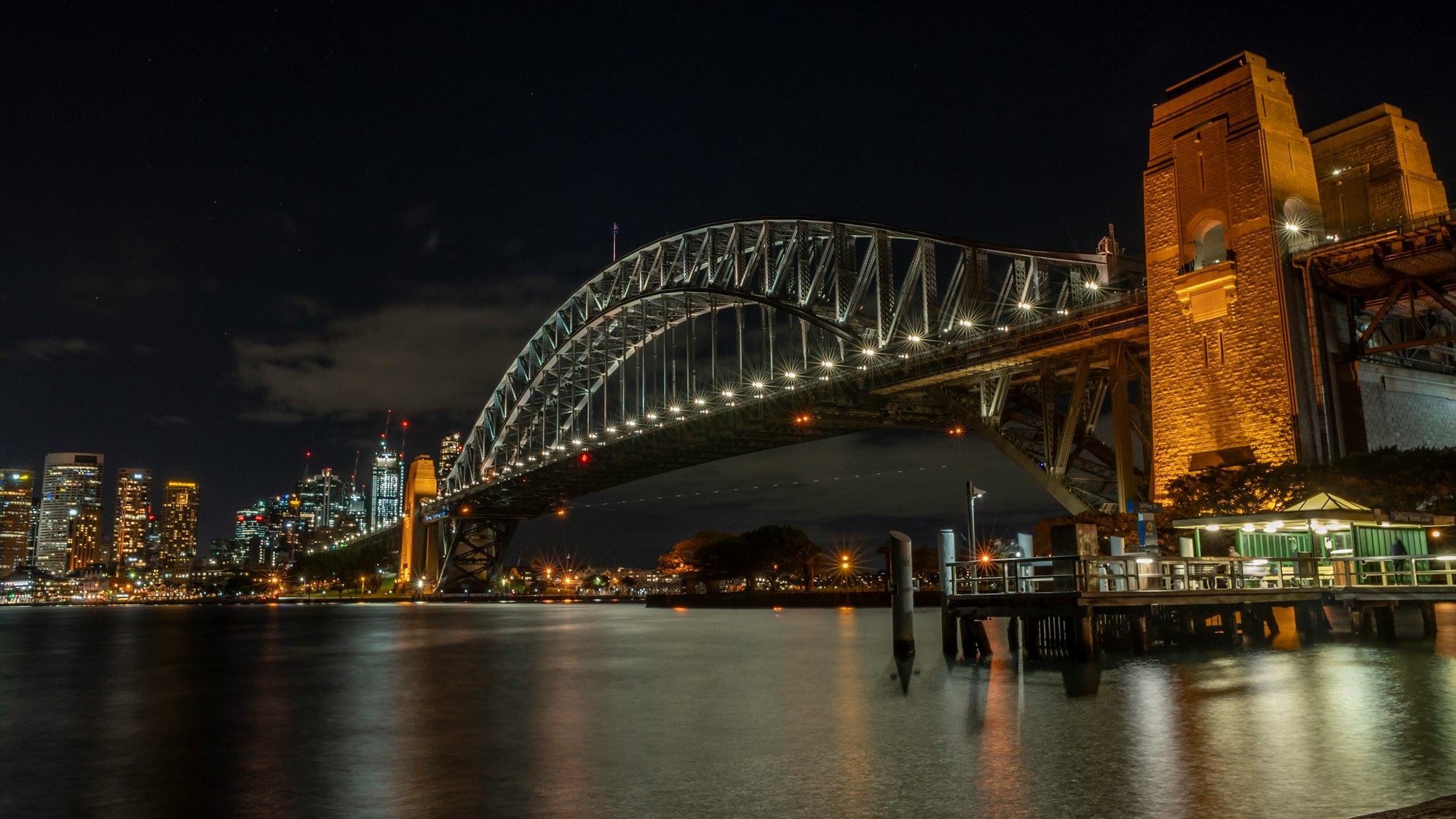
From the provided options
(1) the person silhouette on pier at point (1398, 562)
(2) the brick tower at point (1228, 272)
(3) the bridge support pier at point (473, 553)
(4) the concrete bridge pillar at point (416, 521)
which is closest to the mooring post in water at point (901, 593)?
(1) the person silhouette on pier at point (1398, 562)

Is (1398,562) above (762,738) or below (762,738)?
above

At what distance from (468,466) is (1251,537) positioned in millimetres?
104122

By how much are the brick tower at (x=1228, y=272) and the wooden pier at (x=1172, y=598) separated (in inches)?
200

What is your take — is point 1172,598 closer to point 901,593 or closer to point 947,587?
point 947,587

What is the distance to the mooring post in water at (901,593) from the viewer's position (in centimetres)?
2233

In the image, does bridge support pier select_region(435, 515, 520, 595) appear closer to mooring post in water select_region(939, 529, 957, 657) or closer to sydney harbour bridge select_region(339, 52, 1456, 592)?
sydney harbour bridge select_region(339, 52, 1456, 592)

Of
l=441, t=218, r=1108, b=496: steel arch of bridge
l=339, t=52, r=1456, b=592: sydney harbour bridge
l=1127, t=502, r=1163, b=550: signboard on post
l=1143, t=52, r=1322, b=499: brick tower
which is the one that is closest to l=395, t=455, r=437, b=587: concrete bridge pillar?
l=441, t=218, r=1108, b=496: steel arch of bridge

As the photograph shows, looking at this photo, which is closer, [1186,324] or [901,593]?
[901,593]

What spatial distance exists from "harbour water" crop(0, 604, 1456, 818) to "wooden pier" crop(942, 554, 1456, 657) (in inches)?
41.8

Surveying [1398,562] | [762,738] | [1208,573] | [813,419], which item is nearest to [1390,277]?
[1398,562]

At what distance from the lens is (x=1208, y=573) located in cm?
2505

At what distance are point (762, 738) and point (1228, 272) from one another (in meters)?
25.0

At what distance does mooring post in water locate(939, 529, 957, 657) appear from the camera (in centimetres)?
2347

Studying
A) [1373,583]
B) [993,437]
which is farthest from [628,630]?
[1373,583]
